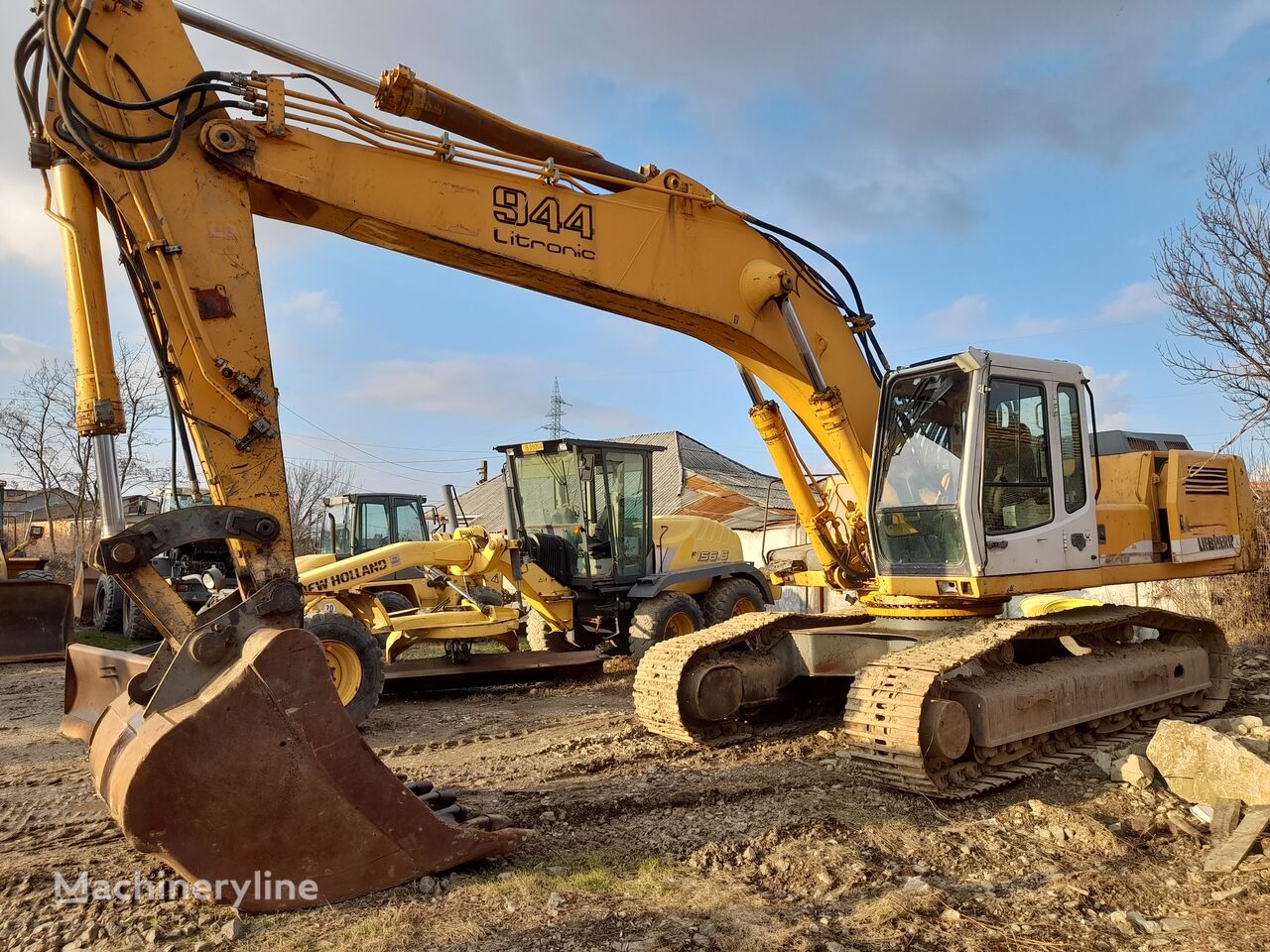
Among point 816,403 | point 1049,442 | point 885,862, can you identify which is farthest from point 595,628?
point 885,862

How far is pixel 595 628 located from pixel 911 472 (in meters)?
5.42

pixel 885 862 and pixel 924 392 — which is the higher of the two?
pixel 924 392

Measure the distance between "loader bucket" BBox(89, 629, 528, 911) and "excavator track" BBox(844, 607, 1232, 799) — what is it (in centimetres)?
262

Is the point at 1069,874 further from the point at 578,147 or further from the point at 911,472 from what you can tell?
the point at 578,147

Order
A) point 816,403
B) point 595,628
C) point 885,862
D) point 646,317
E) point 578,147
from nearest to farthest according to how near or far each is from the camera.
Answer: point 885,862 → point 578,147 → point 646,317 → point 816,403 → point 595,628

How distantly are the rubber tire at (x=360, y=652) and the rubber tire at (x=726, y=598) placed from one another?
14.6ft

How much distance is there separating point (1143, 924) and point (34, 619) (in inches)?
495

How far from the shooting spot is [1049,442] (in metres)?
6.27

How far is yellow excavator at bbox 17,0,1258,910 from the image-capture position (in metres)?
3.50

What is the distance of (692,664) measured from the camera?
6.33 m

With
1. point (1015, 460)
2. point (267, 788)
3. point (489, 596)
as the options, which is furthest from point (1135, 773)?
point (489, 596)

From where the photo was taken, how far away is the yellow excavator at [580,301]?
11.5ft

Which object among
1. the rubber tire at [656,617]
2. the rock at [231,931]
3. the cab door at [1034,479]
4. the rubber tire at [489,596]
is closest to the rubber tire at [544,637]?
the rubber tire at [489,596]

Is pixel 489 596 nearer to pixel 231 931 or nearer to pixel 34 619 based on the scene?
pixel 34 619
